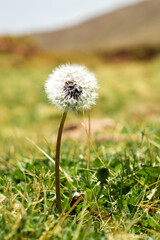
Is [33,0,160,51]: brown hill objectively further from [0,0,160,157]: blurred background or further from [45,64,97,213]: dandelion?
[45,64,97,213]: dandelion

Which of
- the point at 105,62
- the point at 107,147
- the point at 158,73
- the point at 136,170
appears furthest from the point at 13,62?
the point at 136,170

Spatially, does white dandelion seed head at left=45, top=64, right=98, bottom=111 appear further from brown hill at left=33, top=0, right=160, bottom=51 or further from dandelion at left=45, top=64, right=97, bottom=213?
brown hill at left=33, top=0, right=160, bottom=51

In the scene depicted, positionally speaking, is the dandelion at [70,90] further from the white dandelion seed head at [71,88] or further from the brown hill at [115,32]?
the brown hill at [115,32]

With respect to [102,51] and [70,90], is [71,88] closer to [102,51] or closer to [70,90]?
[70,90]

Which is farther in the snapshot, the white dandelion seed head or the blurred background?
the blurred background

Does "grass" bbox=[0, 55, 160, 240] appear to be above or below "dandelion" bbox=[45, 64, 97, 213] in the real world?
below

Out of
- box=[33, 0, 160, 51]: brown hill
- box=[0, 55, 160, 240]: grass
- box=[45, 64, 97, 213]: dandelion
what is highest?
box=[33, 0, 160, 51]: brown hill

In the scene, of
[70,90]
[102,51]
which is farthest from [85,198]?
[102,51]

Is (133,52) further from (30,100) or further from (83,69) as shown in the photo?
(83,69)

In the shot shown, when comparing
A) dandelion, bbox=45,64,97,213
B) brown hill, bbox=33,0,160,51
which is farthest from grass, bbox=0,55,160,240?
brown hill, bbox=33,0,160,51
